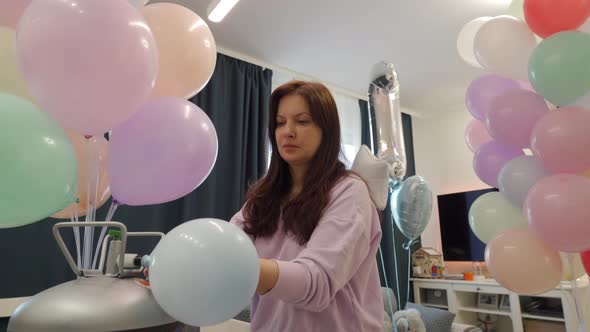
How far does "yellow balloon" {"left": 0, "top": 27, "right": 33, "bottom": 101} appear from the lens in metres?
0.84

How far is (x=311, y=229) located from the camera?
90cm

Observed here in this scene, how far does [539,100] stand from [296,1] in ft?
5.69

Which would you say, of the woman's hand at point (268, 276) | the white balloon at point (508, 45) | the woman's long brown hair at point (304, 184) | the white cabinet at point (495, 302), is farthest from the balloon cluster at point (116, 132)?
the white cabinet at point (495, 302)

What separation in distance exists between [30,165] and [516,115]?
139 centimetres

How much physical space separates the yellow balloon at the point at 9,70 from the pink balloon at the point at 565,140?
1395mm

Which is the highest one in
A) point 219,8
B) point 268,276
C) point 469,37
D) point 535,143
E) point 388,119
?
point 219,8

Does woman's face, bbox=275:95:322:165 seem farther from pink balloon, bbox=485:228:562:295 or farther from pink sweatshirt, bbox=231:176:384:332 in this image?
pink balloon, bbox=485:228:562:295

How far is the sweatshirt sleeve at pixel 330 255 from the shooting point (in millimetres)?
703

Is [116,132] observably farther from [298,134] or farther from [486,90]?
[486,90]

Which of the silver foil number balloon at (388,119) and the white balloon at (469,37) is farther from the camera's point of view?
the silver foil number balloon at (388,119)

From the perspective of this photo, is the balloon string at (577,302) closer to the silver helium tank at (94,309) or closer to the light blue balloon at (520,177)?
the light blue balloon at (520,177)

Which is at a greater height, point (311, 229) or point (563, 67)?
point (563, 67)

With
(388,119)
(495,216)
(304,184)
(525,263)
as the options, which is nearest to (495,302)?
(388,119)

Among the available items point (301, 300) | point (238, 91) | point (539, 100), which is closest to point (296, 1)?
point (238, 91)
